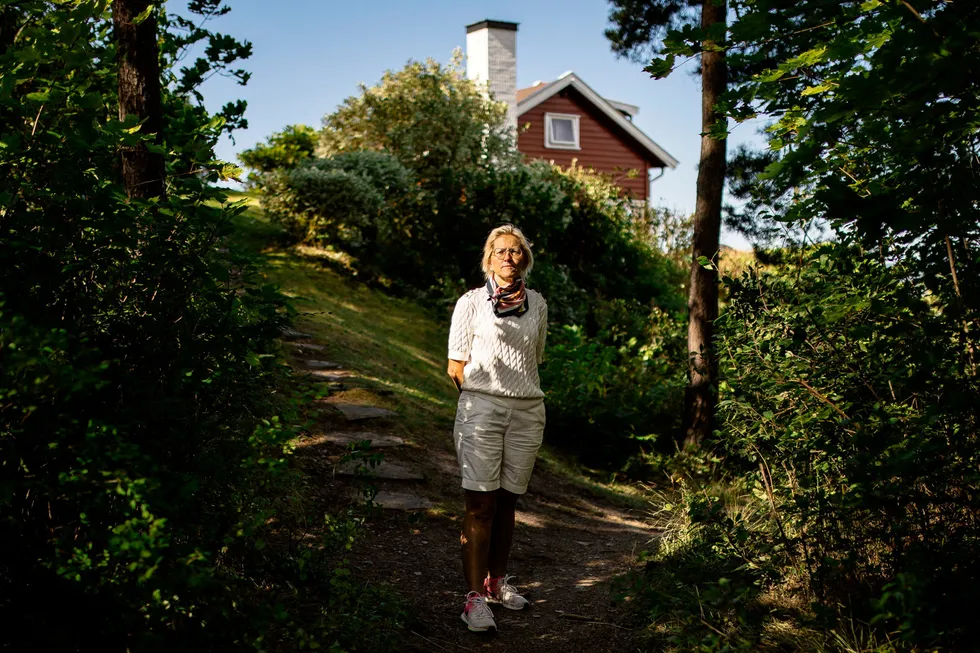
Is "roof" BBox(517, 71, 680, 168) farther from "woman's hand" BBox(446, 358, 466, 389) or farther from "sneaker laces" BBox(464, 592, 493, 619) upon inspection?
"sneaker laces" BBox(464, 592, 493, 619)

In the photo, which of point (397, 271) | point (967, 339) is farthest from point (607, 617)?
point (397, 271)

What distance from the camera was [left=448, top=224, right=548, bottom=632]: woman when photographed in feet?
15.6

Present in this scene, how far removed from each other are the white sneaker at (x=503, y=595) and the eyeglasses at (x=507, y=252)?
6.14ft

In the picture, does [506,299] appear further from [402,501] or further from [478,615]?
[402,501]

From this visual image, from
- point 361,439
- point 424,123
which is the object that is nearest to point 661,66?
point 361,439

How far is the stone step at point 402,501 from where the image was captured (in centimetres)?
679

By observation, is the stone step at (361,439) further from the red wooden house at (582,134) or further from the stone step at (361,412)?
the red wooden house at (582,134)

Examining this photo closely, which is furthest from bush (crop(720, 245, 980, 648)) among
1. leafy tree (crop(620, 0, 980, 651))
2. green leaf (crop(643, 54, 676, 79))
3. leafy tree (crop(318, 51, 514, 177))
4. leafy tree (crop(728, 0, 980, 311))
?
leafy tree (crop(318, 51, 514, 177))

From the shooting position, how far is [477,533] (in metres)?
4.78

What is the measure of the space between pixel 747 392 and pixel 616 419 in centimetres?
529

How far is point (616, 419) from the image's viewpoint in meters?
10.3

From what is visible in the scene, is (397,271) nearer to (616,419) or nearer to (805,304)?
(616,419)

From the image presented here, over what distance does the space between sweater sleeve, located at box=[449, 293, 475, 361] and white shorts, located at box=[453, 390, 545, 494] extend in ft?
0.72

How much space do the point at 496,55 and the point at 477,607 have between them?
63.5 feet
